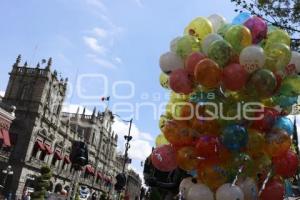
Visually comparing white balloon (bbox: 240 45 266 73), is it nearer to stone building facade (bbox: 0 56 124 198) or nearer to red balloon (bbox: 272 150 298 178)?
red balloon (bbox: 272 150 298 178)

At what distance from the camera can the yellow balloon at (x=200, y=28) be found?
802 cm

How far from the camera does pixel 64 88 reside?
142 ft

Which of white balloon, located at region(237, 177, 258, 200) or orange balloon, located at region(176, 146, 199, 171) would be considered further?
orange balloon, located at region(176, 146, 199, 171)

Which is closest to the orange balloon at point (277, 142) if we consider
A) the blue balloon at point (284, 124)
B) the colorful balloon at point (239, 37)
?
the blue balloon at point (284, 124)

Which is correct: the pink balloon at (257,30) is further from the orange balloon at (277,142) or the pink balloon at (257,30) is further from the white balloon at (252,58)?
the orange balloon at (277,142)

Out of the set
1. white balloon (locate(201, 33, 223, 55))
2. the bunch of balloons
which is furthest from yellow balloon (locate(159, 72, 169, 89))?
white balloon (locate(201, 33, 223, 55))

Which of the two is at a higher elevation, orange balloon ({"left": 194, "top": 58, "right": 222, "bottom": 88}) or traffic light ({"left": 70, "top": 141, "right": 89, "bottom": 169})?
orange balloon ({"left": 194, "top": 58, "right": 222, "bottom": 88})

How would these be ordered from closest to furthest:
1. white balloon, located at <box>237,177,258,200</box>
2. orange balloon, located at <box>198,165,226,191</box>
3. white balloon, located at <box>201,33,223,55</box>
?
white balloon, located at <box>237,177,258,200</box>
orange balloon, located at <box>198,165,226,191</box>
white balloon, located at <box>201,33,223,55</box>

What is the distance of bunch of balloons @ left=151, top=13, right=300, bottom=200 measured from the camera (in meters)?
7.01

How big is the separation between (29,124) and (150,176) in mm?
29183

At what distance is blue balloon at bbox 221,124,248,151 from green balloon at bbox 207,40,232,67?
123 centimetres

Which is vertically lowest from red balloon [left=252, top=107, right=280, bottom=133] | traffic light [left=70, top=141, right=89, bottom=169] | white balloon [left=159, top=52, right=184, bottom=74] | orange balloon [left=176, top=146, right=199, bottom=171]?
orange balloon [left=176, top=146, right=199, bottom=171]

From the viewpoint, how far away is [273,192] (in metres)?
7.11

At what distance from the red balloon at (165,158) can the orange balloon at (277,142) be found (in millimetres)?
1875
